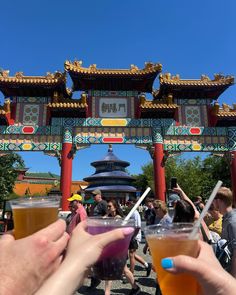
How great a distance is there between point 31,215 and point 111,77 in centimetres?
1266

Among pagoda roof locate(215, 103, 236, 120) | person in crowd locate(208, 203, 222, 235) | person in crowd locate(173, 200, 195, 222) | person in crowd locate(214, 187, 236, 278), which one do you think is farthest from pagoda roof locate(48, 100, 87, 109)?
person in crowd locate(214, 187, 236, 278)

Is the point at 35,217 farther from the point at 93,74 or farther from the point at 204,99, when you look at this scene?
Result: the point at 204,99

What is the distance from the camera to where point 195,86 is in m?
13.4

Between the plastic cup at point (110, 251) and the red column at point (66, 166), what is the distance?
11160mm

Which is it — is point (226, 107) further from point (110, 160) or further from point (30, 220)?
point (110, 160)

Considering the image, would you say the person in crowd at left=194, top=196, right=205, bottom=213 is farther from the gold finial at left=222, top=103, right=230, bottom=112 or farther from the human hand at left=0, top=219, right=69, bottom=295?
the gold finial at left=222, top=103, right=230, bottom=112

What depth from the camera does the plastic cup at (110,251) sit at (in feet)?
3.45

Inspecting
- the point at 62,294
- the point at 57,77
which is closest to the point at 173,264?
the point at 62,294

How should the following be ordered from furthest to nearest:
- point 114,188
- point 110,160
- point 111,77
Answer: point 110,160, point 114,188, point 111,77

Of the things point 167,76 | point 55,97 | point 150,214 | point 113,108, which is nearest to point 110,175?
point 113,108

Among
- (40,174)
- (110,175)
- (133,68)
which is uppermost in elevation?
(133,68)

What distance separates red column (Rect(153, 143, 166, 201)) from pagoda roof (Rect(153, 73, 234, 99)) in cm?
294

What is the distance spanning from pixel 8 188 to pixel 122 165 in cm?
1484

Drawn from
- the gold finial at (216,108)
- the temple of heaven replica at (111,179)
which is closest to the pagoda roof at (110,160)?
the temple of heaven replica at (111,179)
